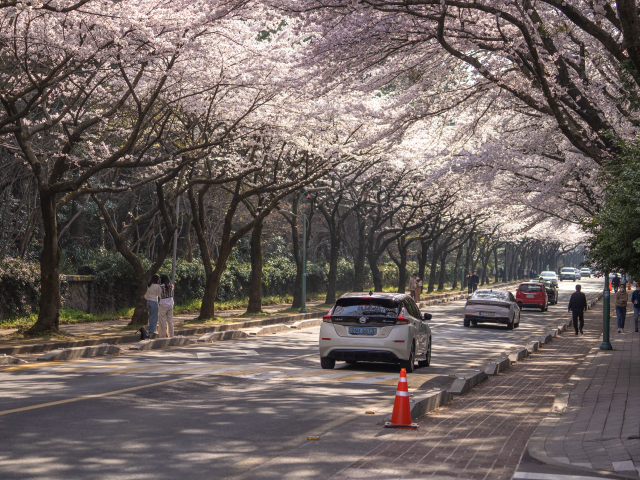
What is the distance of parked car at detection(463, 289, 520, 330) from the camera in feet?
89.7

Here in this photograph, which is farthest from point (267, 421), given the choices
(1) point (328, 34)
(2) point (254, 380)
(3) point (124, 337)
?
(3) point (124, 337)

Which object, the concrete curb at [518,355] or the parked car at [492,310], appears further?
the parked car at [492,310]

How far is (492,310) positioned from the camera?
2747 centimetres

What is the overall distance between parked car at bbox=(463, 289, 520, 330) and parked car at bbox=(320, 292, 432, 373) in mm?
13902

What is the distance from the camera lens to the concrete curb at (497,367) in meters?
14.1

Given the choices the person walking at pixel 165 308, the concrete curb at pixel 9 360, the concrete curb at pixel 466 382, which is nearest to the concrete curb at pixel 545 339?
the concrete curb at pixel 466 382

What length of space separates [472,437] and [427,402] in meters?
1.59

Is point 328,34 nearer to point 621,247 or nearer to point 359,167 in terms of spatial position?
point 621,247

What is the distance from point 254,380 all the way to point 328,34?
6.25 metres

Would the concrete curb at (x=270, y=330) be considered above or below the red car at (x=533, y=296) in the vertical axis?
below

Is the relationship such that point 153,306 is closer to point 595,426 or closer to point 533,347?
point 533,347

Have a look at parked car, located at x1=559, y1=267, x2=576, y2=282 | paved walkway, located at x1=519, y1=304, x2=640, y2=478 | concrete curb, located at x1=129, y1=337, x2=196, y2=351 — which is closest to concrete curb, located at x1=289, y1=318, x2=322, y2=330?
concrete curb, located at x1=129, y1=337, x2=196, y2=351

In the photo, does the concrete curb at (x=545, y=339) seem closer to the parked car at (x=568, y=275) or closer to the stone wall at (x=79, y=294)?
the stone wall at (x=79, y=294)

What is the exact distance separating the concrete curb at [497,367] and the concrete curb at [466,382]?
62cm
